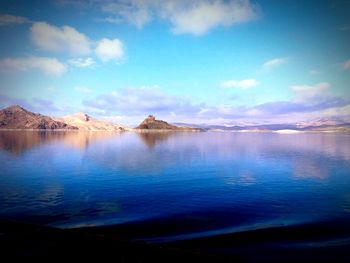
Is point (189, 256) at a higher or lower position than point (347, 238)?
higher

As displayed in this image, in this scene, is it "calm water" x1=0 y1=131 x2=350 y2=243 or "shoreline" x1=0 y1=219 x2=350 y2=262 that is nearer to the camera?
"shoreline" x1=0 y1=219 x2=350 y2=262

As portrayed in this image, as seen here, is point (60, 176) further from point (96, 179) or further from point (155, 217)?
point (155, 217)

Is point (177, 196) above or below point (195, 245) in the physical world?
above

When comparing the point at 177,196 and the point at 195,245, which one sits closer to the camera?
the point at 195,245

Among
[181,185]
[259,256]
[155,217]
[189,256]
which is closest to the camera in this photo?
[189,256]

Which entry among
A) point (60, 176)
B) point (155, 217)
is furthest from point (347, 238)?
point (60, 176)

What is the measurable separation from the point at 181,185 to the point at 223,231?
47.2 feet

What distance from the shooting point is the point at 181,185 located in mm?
32438

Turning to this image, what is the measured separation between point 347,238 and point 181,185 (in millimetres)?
17988

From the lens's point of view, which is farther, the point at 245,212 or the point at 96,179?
the point at 96,179

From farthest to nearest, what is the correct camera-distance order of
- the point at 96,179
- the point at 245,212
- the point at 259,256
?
1. the point at 96,179
2. the point at 245,212
3. the point at 259,256

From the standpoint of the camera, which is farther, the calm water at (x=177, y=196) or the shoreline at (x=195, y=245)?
the calm water at (x=177, y=196)

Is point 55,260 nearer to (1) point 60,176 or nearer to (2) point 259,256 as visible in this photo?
(2) point 259,256

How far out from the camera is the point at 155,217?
68.7 ft
